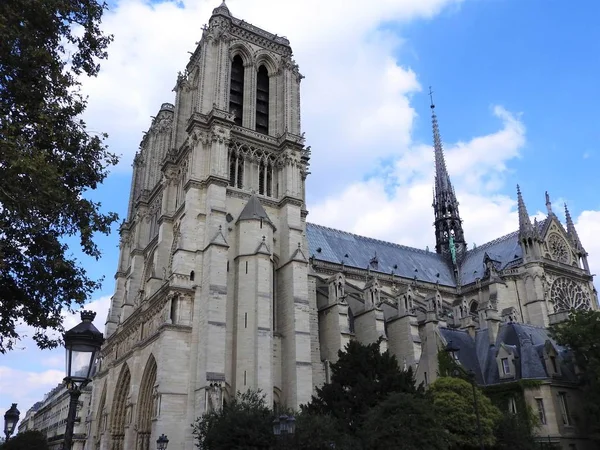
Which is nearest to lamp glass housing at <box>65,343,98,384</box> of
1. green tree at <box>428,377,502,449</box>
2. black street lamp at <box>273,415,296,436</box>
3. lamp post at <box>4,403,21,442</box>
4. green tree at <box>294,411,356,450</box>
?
black street lamp at <box>273,415,296,436</box>

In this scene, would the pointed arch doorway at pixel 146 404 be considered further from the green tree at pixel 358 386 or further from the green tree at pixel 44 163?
the green tree at pixel 44 163

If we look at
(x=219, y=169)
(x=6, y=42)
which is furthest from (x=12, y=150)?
(x=219, y=169)

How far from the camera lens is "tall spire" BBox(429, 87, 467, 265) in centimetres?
6706

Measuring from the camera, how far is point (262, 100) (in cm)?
4538

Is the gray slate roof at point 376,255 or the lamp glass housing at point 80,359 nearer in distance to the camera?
the lamp glass housing at point 80,359

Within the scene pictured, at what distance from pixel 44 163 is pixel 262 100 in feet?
112

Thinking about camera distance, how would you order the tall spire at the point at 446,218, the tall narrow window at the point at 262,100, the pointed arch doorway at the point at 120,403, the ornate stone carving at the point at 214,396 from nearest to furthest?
the ornate stone carving at the point at 214,396
the pointed arch doorway at the point at 120,403
the tall narrow window at the point at 262,100
the tall spire at the point at 446,218

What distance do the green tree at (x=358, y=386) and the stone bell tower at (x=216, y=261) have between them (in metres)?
6.65

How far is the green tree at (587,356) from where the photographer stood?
28797 millimetres

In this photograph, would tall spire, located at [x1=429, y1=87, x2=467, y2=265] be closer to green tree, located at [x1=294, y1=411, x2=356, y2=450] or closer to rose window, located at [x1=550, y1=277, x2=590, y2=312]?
rose window, located at [x1=550, y1=277, x2=590, y2=312]

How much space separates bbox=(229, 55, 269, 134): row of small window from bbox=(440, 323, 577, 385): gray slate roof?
21.5 m

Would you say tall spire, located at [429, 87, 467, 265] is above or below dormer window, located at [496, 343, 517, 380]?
above

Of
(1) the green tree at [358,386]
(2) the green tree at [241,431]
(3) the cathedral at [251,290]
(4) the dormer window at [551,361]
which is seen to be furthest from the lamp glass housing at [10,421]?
(4) the dormer window at [551,361]

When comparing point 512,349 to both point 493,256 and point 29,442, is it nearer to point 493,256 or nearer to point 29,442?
point 493,256
